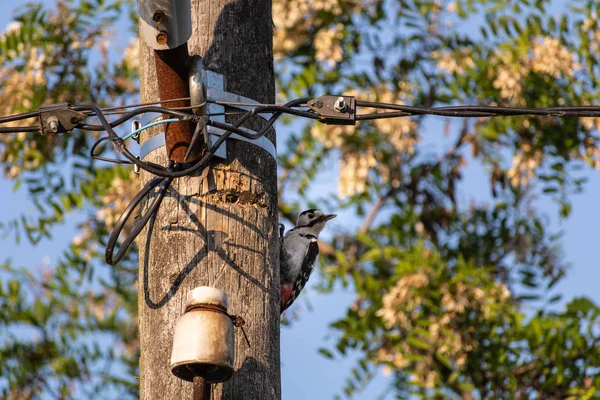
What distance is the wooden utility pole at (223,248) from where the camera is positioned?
3834mm

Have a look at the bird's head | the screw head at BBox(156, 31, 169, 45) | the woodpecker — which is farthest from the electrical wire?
the bird's head

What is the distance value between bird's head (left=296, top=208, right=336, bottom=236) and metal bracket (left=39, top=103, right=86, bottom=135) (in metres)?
4.44

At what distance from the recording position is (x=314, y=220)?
8.45m

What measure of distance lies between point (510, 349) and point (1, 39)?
5426 millimetres

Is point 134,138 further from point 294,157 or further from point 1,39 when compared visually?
point 294,157

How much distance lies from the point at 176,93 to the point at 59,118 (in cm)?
49

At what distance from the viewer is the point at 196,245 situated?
12.9 feet

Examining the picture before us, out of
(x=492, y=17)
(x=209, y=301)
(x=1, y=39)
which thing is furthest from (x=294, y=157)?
(x=209, y=301)

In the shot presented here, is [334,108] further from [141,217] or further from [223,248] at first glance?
[141,217]

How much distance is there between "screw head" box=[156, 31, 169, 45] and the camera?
3803 millimetres

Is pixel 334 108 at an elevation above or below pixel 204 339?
above

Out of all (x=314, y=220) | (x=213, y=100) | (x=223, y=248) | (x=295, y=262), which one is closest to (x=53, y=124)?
(x=213, y=100)

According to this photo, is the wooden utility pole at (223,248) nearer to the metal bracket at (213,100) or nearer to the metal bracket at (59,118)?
the metal bracket at (213,100)

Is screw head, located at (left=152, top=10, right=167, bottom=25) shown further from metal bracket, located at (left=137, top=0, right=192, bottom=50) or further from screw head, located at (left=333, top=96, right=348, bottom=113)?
screw head, located at (left=333, top=96, right=348, bottom=113)
